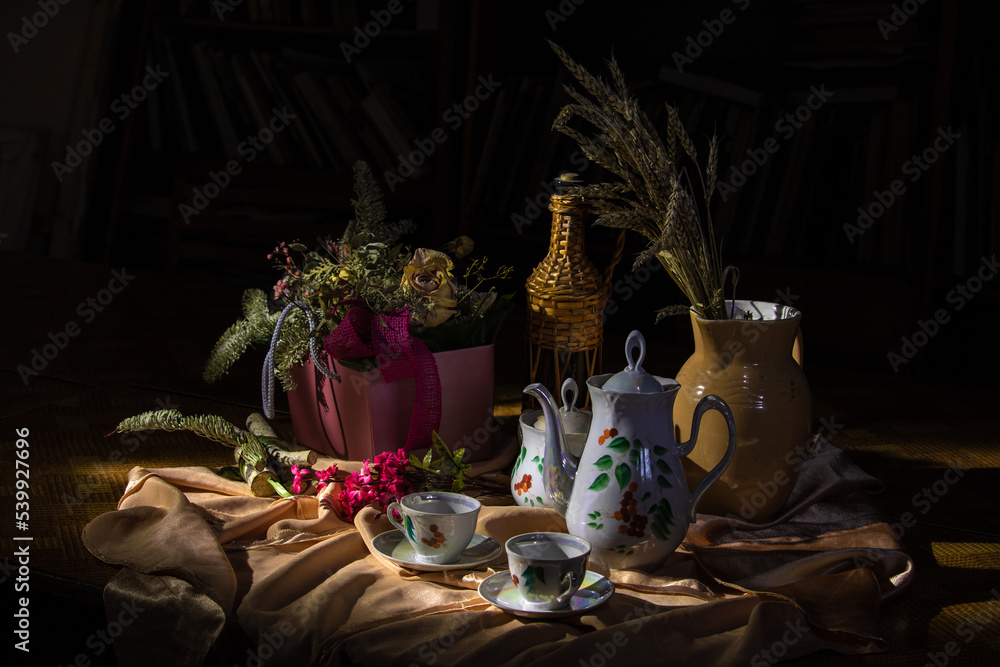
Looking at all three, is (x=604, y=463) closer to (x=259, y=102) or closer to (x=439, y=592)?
(x=439, y=592)

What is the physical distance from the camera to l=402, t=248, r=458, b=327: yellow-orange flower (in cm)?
104

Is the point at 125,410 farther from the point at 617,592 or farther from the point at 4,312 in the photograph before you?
the point at 617,592

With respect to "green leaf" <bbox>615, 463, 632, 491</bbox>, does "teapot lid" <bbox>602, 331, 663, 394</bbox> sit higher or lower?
higher

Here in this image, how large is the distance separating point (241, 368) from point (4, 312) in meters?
0.59
